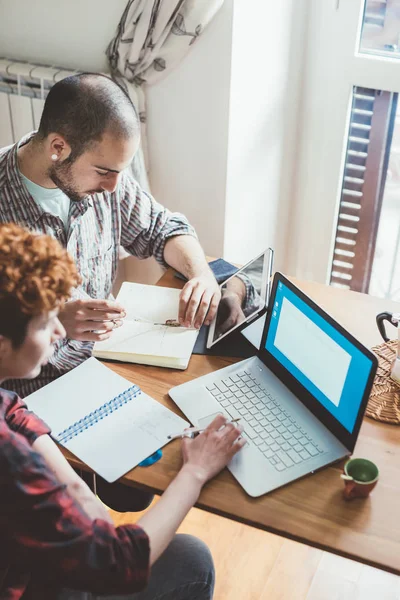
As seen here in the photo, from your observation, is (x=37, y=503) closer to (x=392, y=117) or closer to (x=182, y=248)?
(x=182, y=248)

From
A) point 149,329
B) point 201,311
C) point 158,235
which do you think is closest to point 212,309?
point 201,311

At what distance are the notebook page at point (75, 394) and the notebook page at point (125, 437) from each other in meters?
0.05

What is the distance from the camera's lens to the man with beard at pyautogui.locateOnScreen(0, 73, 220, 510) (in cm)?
156

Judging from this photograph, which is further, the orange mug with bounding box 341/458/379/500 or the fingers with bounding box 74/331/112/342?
the fingers with bounding box 74/331/112/342

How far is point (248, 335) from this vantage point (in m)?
1.58

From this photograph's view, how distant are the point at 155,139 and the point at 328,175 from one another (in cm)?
68

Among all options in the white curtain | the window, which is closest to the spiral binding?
the white curtain

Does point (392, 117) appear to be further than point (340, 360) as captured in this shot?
Yes

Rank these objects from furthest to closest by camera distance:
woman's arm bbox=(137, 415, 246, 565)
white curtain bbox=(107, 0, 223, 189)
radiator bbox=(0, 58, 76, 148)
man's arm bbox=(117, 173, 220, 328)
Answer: radiator bbox=(0, 58, 76, 148), white curtain bbox=(107, 0, 223, 189), man's arm bbox=(117, 173, 220, 328), woman's arm bbox=(137, 415, 246, 565)

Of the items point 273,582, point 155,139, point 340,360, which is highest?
point 155,139

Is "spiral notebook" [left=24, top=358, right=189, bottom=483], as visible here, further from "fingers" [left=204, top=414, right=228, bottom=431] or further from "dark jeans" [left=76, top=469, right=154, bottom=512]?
"dark jeans" [left=76, top=469, right=154, bottom=512]

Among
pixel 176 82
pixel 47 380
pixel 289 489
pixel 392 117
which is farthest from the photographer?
pixel 392 117

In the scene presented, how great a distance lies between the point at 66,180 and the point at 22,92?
90cm

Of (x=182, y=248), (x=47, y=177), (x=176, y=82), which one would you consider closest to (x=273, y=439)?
(x=182, y=248)
